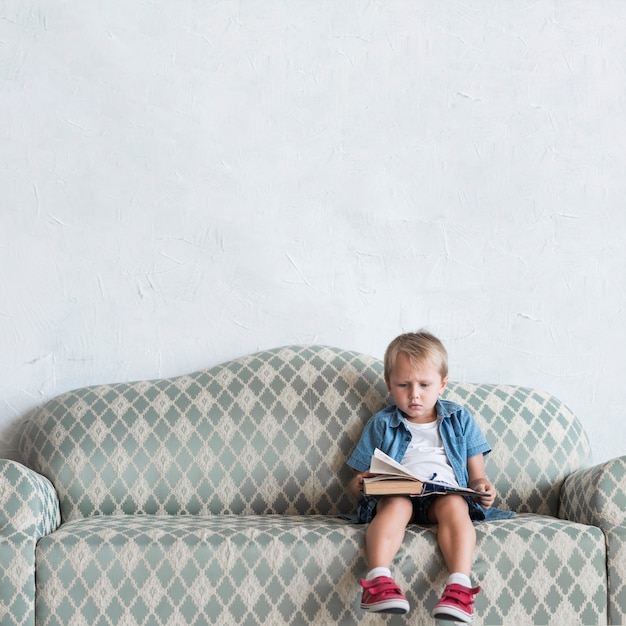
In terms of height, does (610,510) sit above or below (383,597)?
above

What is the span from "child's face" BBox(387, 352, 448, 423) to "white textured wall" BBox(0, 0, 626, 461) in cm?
48

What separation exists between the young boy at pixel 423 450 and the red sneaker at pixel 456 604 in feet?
0.35

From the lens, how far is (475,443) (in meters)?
2.66

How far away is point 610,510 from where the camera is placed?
237cm

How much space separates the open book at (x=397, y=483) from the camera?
232 centimetres

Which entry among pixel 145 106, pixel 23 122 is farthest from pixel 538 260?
pixel 23 122

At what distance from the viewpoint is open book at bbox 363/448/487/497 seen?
232 centimetres

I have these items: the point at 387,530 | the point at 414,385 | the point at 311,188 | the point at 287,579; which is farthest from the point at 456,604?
the point at 311,188

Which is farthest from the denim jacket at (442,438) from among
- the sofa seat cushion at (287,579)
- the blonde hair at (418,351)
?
the sofa seat cushion at (287,579)

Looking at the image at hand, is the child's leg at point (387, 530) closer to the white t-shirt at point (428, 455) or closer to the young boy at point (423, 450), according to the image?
the young boy at point (423, 450)

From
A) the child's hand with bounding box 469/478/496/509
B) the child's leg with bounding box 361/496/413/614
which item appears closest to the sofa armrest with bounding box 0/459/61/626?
the child's leg with bounding box 361/496/413/614

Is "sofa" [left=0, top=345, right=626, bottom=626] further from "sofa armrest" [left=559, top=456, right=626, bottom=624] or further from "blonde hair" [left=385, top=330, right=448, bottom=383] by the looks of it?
"blonde hair" [left=385, top=330, right=448, bottom=383]

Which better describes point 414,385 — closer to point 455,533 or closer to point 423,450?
point 423,450

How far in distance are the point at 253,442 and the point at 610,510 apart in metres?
1.10
